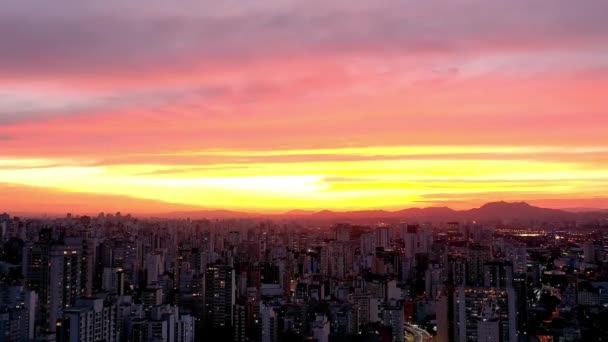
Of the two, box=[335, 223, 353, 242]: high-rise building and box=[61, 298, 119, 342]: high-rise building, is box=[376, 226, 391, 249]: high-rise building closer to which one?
box=[335, 223, 353, 242]: high-rise building

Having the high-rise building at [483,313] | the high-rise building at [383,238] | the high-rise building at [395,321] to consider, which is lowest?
the high-rise building at [395,321]

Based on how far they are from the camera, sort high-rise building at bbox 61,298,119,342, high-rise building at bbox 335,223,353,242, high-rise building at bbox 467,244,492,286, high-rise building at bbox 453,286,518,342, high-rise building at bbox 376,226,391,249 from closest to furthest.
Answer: high-rise building at bbox 61,298,119,342 → high-rise building at bbox 453,286,518,342 → high-rise building at bbox 467,244,492,286 → high-rise building at bbox 376,226,391,249 → high-rise building at bbox 335,223,353,242

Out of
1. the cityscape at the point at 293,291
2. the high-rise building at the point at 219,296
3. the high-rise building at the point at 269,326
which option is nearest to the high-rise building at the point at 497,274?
the cityscape at the point at 293,291

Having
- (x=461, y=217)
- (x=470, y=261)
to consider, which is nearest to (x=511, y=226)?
(x=461, y=217)

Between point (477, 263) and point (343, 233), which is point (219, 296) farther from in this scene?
point (343, 233)

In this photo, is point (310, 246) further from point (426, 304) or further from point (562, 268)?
point (426, 304)

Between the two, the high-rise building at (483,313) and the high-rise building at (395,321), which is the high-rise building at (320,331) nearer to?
the high-rise building at (395,321)

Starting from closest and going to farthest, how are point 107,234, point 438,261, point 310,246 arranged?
point 438,261 < point 107,234 < point 310,246

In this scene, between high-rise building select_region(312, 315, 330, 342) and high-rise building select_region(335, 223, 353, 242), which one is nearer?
high-rise building select_region(312, 315, 330, 342)

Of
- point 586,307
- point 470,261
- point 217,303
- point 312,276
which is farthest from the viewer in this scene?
point 312,276

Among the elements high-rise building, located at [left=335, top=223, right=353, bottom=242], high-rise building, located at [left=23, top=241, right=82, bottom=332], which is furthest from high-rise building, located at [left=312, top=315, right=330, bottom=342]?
high-rise building, located at [left=335, top=223, right=353, bottom=242]

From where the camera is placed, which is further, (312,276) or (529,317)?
(312,276)
